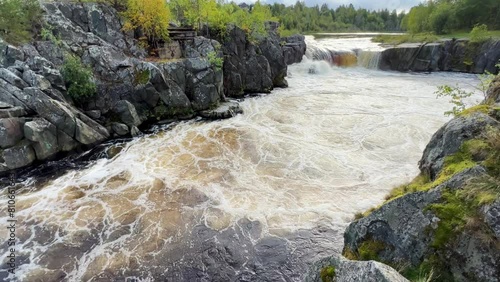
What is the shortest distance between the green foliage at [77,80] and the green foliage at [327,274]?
2012 centimetres

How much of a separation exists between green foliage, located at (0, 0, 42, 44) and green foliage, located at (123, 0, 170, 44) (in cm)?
656

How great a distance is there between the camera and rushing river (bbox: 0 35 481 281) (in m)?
9.80

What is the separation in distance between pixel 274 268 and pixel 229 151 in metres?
9.94

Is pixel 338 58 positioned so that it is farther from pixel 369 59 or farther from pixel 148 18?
pixel 148 18

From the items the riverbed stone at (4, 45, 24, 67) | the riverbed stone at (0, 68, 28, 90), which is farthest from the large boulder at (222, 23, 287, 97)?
the riverbed stone at (0, 68, 28, 90)

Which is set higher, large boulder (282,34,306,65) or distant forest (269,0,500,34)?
distant forest (269,0,500,34)

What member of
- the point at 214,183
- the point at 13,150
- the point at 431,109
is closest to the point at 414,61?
the point at 431,109

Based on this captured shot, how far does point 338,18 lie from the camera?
125 meters

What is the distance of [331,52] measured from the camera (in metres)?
51.5

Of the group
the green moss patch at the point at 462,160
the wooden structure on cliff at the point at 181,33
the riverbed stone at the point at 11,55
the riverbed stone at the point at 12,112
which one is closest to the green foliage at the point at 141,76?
the wooden structure on cliff at the point at 181,33

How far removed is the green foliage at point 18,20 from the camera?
1973 centimetres

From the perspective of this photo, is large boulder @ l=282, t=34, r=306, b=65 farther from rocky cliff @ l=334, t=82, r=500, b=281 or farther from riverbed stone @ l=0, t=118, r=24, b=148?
rocky cliff @ l=334, t=82, r=500, b=281

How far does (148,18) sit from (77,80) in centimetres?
991

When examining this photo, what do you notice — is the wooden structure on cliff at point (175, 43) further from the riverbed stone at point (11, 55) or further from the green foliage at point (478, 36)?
the green foliage at point (478, 36)
